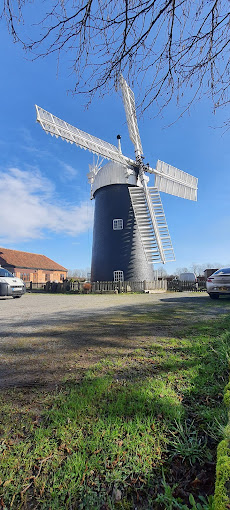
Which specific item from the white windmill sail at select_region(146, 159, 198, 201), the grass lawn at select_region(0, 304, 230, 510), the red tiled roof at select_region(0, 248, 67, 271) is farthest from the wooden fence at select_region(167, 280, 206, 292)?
the red tiled roof at select_region(0, 248, 67, 271)

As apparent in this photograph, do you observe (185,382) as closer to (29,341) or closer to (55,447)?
(55,447)

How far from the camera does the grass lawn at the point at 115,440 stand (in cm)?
133

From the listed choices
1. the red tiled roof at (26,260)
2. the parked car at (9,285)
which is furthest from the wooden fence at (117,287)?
the red tiled roof at (26,260)

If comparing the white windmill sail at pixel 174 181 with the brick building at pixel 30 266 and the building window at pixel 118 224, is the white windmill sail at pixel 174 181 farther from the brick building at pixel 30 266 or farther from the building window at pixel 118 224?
the brick building at pixel 30 266

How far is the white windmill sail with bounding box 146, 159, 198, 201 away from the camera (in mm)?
24594

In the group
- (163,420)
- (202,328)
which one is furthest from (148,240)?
(163,420)

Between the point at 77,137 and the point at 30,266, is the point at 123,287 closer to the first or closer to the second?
the point at 77,137

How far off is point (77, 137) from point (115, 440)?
2187 cm

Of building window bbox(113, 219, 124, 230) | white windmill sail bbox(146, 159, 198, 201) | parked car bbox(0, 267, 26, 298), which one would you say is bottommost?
parked car bbox(0, 267, 26, 298)

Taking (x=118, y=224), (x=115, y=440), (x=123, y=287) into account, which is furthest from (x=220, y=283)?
(x=118, y=224)

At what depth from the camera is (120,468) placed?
1477 mm

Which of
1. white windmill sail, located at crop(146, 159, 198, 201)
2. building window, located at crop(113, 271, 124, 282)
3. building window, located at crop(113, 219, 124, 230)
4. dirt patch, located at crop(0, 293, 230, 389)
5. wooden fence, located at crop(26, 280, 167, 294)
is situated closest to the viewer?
dirt patch, located at crop(0, 293, 230, 389)

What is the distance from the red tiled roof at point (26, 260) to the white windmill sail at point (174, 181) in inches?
1039

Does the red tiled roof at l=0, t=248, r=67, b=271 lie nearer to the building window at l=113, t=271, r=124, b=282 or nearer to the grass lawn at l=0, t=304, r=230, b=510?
the building window at l=113, t=271, r=124, b=282
